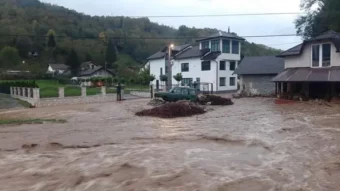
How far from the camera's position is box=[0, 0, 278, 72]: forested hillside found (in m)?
77.2

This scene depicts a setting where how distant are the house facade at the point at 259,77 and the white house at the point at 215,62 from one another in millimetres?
7261

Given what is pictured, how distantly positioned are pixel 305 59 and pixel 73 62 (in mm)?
60085

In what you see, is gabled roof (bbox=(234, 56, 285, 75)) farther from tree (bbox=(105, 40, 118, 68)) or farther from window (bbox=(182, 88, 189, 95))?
tree (bbox=(105, 40, 118, 68))

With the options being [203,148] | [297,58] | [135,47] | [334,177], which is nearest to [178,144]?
[203,148]

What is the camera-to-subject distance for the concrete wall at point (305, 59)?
28303 millimetres

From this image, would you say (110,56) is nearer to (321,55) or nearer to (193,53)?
(193,53)

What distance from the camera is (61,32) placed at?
273 ft

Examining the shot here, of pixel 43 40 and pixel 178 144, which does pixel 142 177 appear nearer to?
pixel 178 144

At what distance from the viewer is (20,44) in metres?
87.4

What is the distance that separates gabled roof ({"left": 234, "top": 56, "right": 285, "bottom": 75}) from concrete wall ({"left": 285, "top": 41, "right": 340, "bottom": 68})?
365cm

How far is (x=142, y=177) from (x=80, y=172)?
1811mm

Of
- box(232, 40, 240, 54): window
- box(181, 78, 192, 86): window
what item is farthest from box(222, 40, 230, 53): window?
box(181, 78, 192, 86): window

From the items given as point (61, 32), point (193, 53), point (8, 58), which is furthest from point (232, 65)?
point (8, 58)

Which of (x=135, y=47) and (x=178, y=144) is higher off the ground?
(x=135, y=47)
